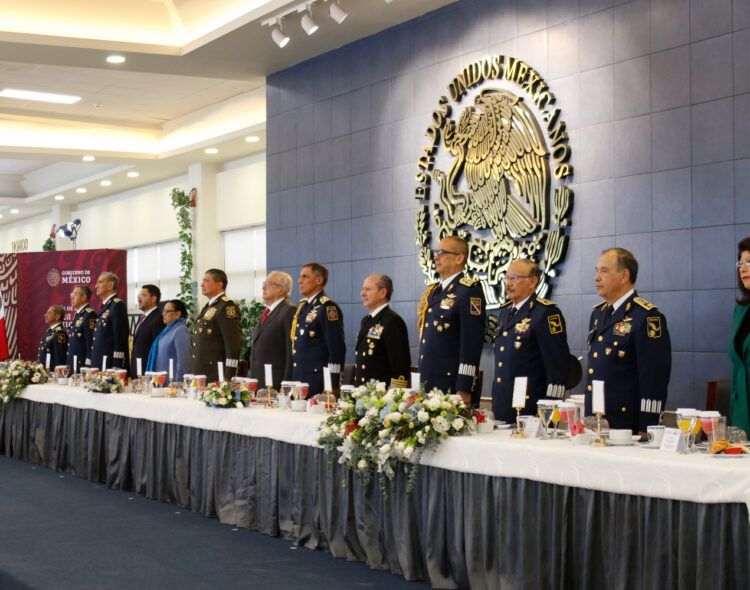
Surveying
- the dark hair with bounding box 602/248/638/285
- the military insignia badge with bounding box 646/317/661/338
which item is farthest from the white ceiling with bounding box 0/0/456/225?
the military insignia badge with bounding box 646/317/661/338

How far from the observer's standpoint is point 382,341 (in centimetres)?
534

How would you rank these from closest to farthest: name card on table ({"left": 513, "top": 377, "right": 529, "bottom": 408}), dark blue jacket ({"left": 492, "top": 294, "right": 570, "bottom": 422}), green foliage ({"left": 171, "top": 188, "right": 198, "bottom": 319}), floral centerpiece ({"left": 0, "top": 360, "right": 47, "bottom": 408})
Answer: name card on table ({"left": 513, "top": 377, "right": 529, "bottom": 408})
dark blue jacket ({"left": 492, "top": 294, "right": 570, "bottom": 422})
floral centerpiece ({"left": 0, "top": 360, "right": 47, "bottom": 408})
green foliage ({"left": 171, "top": 188, "right": 198, "bottom": 319})

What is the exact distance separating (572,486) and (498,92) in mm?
3688

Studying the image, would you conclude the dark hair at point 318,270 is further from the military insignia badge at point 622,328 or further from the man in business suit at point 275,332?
the military insignia badge at point 622,328

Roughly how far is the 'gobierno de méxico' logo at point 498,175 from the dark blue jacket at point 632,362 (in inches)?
73.2

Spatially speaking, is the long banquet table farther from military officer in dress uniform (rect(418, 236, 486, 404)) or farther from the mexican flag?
the mexican flag

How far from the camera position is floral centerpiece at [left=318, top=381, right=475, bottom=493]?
384 cm

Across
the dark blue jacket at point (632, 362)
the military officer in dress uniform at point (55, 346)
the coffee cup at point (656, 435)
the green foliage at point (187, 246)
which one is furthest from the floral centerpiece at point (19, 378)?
the coffee cup at point (656, 435)

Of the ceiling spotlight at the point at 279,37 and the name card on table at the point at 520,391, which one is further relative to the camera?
the ceiling spotlight at the point at 279,37

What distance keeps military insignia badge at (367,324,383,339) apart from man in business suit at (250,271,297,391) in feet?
3.07

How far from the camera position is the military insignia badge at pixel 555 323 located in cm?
443

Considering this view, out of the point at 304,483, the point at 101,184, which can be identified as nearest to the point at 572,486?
the point at 304,483

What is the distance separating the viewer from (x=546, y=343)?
14.5 feet

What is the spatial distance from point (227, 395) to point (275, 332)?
1123 millimetres
